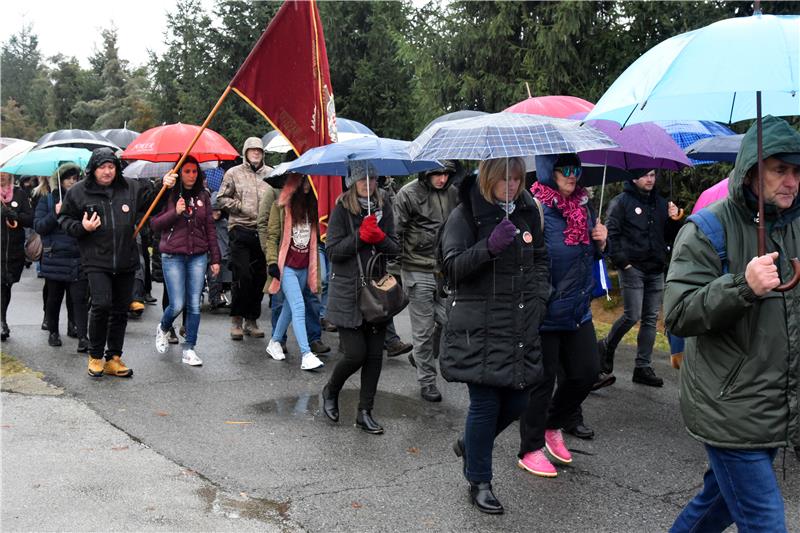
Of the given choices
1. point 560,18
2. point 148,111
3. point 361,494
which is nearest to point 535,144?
point 361,494

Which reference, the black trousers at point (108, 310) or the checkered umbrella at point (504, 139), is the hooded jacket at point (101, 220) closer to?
the black trousers at point (108, 310)

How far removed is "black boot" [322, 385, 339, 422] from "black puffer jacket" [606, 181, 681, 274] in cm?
274

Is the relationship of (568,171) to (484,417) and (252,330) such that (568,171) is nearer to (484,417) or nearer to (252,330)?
(484,417)

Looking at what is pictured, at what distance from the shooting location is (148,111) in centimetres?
3556

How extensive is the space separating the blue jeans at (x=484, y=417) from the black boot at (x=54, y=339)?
564cm

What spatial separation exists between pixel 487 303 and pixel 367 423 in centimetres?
195

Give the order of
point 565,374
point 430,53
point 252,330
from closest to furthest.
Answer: point 565,374, point 252,330, point 430,53

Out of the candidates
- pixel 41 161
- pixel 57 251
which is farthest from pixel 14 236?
pixel 41 161

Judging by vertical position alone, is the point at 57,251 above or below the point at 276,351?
above

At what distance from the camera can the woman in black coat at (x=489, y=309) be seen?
4.56m

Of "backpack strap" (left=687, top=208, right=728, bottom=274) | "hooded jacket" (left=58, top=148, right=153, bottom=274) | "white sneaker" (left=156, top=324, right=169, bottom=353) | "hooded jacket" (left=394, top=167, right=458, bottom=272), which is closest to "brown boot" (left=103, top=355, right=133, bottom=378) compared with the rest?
"hooded jacket" (left=58, top=148, right=153, bottom=274)

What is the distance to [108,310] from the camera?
24.5ft

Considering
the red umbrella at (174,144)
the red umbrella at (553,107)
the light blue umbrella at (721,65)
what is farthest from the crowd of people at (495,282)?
the red umbrella at (553,107)

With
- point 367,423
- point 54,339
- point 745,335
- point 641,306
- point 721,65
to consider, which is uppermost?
point 721,65
